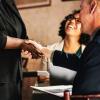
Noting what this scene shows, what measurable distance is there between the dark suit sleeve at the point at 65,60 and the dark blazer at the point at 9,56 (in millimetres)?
586

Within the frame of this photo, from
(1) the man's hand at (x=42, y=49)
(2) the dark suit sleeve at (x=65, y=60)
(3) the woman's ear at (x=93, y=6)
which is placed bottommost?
(2) the dark suit sleeve at (x=65, y=60)

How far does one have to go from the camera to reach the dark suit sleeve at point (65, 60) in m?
2.56

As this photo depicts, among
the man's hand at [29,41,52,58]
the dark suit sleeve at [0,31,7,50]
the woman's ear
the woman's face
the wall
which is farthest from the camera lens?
the wall

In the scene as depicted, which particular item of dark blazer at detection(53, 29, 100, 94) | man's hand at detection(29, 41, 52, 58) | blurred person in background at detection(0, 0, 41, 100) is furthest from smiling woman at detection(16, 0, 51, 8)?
dark blazer at detection(53, 29, 100, 94)

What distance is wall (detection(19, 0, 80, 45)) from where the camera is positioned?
4559 millimetres

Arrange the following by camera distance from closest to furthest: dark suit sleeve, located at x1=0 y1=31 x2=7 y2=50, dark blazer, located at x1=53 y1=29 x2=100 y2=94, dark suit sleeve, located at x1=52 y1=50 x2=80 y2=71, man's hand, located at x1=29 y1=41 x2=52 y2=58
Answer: dark blazer, located at x1=53 y1=29 x2=100 y2=94, dark suit sleeve, located at x1=0 y1=31 x2=7 y2=50, man's hand, located at x1=29 y1=41 x2=52 y2=58, dark suit sleeve, located at x1=52 y1=50 x2=80 y2=71

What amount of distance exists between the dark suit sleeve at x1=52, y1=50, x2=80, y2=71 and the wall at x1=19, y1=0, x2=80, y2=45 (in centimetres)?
193

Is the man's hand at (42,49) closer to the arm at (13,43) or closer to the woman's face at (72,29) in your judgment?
the arm at (13,43)

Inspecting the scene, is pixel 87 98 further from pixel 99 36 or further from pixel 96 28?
pixel 96 28

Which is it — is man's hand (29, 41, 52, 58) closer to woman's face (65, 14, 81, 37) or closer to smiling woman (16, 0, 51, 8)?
woman's face (65, 14, 81, 37)

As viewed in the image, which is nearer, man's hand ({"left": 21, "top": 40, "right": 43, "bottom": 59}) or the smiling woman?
man's hand ({"left": 21, "top": 40, "right": 43, "bottom": 59})

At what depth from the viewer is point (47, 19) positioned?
183 inches

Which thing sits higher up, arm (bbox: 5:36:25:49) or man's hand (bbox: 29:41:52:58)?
arm (bbox: 5:36:25:49)

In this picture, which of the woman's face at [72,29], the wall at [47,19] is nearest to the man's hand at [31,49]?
the woman's face at [72,29]
